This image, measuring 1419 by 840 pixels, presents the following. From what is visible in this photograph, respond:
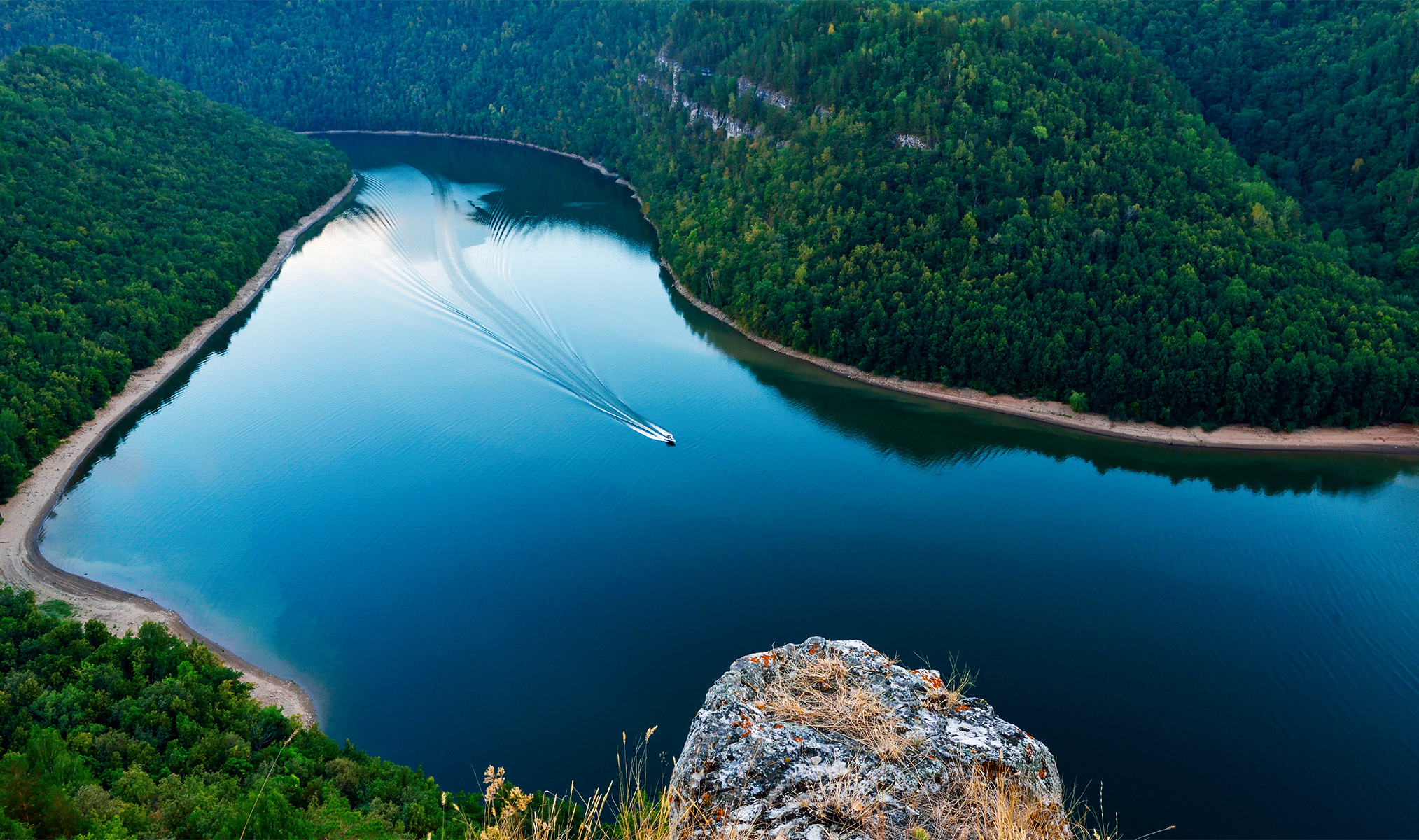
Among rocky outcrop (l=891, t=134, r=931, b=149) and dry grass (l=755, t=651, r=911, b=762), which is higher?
rocky outcrop (l=891, t=134, r=931, b=149)

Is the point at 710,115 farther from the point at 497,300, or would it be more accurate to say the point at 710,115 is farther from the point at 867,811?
the point at 867,811

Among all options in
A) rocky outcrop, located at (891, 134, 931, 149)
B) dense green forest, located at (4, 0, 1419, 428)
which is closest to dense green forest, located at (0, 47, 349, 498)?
dense green forest, located at (4, 0, 1419, 428)

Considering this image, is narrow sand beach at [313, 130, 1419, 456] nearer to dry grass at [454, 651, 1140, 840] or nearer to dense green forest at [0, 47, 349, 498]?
dry grass at [454, 651, 1140, 840]

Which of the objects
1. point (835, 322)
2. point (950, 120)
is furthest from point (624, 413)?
point (950, 120)

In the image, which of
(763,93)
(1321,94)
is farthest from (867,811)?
(1321,94)

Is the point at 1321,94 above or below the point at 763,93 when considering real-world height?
above
